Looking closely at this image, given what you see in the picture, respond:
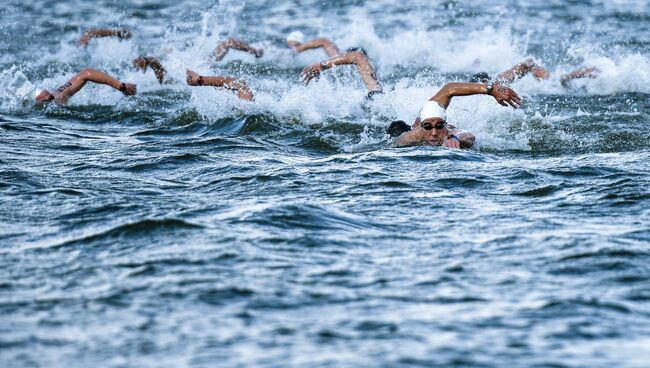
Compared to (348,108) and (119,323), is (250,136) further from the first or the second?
(119,323)

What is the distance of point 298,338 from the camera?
677 centimetres

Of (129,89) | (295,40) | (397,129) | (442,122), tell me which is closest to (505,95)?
(442,122)

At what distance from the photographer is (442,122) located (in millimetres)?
13625

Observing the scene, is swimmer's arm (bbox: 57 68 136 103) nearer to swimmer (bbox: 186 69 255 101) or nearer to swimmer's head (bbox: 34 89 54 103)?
swimmer's head (bbox: 34 89 54 103)

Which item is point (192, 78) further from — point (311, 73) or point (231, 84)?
point (311, 73)

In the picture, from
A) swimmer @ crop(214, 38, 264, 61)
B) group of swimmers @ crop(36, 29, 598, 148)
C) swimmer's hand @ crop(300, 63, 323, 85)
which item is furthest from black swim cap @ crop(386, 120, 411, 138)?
→ swimmer @ crop(214, 38, 264, 61)

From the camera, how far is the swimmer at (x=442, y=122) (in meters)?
13.3

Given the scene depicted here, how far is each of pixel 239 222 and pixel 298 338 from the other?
2.93 meters

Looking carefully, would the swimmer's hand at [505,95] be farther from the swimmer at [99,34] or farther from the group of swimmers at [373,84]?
the swimmer at [99,34]

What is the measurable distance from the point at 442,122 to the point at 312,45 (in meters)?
8.28

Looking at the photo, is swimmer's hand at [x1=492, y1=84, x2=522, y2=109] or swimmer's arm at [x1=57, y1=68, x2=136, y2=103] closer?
swimmer's hand at [x1=492, y1=84, x2=522, y2=109]

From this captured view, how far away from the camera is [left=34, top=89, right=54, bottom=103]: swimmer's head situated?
17438mm

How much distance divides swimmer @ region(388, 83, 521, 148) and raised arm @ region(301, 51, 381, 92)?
9.11ft

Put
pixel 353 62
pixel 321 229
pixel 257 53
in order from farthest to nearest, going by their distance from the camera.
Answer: pixel 257 53, pixel 353 62, pixel 321 229
